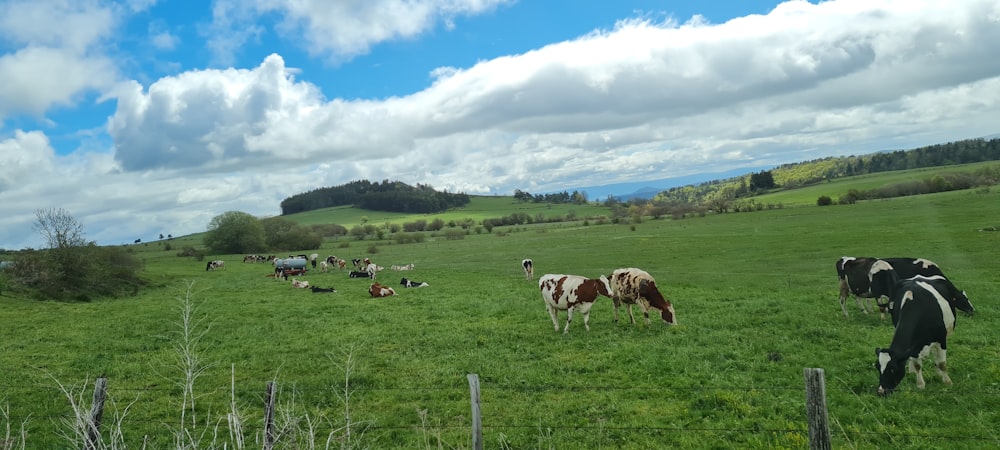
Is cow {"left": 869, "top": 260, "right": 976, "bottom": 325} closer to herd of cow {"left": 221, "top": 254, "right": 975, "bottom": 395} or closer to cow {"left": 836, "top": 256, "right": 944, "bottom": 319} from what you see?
herd of cow {"left": 221, "top": 254, "right": 975, "bottom": 395}

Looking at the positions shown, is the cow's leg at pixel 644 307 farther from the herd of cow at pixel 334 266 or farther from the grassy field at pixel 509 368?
the herd of cow at pixel 334 266

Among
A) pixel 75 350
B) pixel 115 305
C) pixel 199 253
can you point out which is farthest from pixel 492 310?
pixel 199 253

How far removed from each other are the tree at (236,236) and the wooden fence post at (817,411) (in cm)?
8235

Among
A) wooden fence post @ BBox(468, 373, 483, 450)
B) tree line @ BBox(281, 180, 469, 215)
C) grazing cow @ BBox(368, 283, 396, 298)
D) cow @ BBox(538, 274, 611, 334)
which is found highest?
tree line @ BBox(281, 180, 469, 215)

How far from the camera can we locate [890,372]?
9.45 meters

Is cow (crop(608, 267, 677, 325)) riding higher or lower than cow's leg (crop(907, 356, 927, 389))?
higher

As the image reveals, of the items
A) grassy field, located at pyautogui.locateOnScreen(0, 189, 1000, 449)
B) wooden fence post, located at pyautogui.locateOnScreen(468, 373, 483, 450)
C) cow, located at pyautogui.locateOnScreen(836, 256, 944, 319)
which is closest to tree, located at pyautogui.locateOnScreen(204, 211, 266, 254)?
grassy field, located at pyautogui.locateOnScreen(0, 189, 1000, 449)

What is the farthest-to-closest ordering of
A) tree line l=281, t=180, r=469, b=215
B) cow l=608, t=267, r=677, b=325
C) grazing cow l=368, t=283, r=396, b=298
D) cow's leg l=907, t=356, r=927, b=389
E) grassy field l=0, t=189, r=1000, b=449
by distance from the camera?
tree line l=281, t=180, r=469, b=215 < grazing cow l=368, t=283, r=396, b=298 < cow l=608, t=267, r=677, b=325 < cow's leg l=907, t=356, r=927, b=389 < grassy field l=0, t=189, r=1000, b=449

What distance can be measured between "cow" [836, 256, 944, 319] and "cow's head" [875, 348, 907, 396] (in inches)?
286

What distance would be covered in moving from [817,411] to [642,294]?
11.3m

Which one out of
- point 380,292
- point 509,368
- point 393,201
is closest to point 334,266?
point 380,292

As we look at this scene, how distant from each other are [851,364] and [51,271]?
37.0 meters

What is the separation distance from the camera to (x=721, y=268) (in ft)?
112

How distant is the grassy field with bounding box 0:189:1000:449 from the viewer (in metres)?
8.47
